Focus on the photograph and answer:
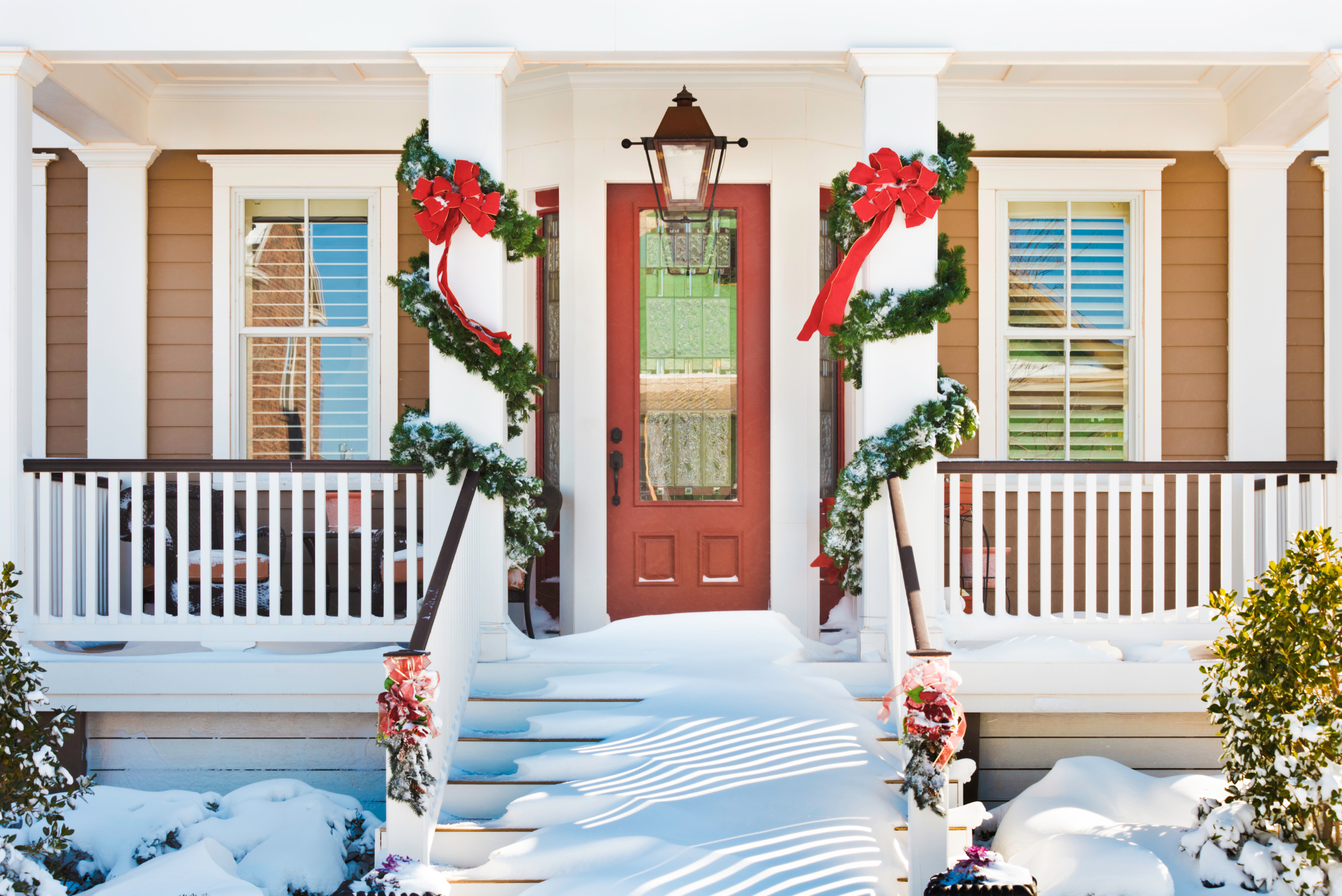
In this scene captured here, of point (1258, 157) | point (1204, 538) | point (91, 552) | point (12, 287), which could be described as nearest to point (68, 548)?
point (91, 552)

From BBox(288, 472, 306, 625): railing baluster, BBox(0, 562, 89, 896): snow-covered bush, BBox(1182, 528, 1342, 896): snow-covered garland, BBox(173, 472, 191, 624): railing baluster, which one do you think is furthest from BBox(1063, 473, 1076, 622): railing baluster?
BBox(0, 562, 89, 896): snow-covered bush

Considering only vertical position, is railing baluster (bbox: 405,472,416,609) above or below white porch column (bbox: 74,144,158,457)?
below

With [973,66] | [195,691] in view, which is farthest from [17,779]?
[973,66]

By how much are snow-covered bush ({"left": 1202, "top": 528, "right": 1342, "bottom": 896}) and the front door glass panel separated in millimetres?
2553

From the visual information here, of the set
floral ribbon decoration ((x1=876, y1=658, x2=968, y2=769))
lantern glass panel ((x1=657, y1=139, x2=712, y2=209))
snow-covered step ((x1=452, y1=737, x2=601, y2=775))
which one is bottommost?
snow-covered step ((x1=452, y1=737, x2=601, y2=775))

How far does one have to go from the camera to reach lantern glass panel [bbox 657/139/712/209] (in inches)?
170

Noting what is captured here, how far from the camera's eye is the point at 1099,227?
18.2ft

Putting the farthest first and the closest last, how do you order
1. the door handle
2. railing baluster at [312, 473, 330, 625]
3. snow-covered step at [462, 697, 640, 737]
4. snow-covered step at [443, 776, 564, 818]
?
the door handle, railing baluster at [312, 473, 330, 625], snow-covered step at [462, 697, 640, 737], snow-covered step at [443, 776, 564, 818]

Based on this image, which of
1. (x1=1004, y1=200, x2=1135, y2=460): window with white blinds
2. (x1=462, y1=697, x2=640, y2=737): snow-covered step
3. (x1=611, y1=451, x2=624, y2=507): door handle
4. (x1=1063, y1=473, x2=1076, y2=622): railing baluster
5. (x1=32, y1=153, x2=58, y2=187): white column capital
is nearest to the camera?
(x1=462, y1=697, x2=640, y2=737): snow-covered step

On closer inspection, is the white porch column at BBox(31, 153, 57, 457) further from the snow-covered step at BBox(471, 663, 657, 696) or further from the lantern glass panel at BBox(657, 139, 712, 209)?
the lantern glass panel at BBox(657, 139, 712, 209)

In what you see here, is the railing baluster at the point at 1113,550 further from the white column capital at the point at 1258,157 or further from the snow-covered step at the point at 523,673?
the white column capital at the point at 1258,157

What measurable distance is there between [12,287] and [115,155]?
1690 mm

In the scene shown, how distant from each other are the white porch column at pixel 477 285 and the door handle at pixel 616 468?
1.08 meters

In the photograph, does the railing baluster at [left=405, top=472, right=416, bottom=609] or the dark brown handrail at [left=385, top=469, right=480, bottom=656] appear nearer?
the dark brown handrail at [left=385, top=469, right=480, bottom=656]
